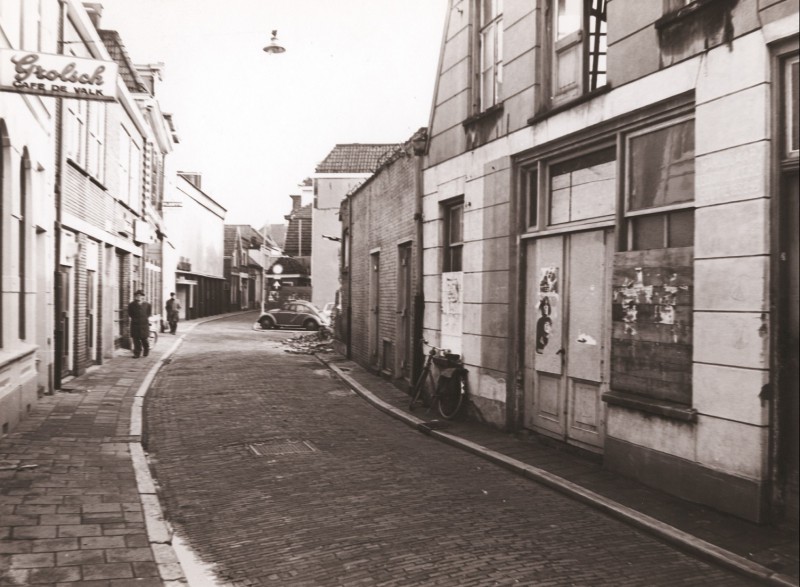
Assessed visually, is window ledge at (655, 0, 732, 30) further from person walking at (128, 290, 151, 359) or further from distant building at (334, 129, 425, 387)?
person walking at (128, 290, 151, 359)

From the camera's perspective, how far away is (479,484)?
6.86 metres

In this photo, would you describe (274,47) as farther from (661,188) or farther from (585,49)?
(661,188)

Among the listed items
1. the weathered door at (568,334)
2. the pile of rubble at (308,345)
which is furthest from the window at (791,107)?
the pile of rubble at (308,345)

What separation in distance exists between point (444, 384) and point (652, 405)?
13.8 ft

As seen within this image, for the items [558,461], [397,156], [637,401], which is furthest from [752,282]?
[397,156]

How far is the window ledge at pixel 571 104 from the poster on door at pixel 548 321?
1776 millimetres

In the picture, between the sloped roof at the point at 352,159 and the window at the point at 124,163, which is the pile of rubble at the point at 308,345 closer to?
the window at the point at 124,163

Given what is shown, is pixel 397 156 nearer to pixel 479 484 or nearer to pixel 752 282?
pixel 479 484

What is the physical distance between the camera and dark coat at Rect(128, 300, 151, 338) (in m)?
18.0

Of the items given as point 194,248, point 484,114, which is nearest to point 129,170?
point 484,114

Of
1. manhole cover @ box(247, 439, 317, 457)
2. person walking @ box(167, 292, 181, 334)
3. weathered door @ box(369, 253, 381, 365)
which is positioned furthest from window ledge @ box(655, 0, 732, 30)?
person walking @ box(167, 292, 181, 334)

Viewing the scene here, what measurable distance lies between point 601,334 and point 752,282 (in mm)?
2232

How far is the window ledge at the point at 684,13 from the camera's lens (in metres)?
5.94

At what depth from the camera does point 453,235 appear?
1130 cm
